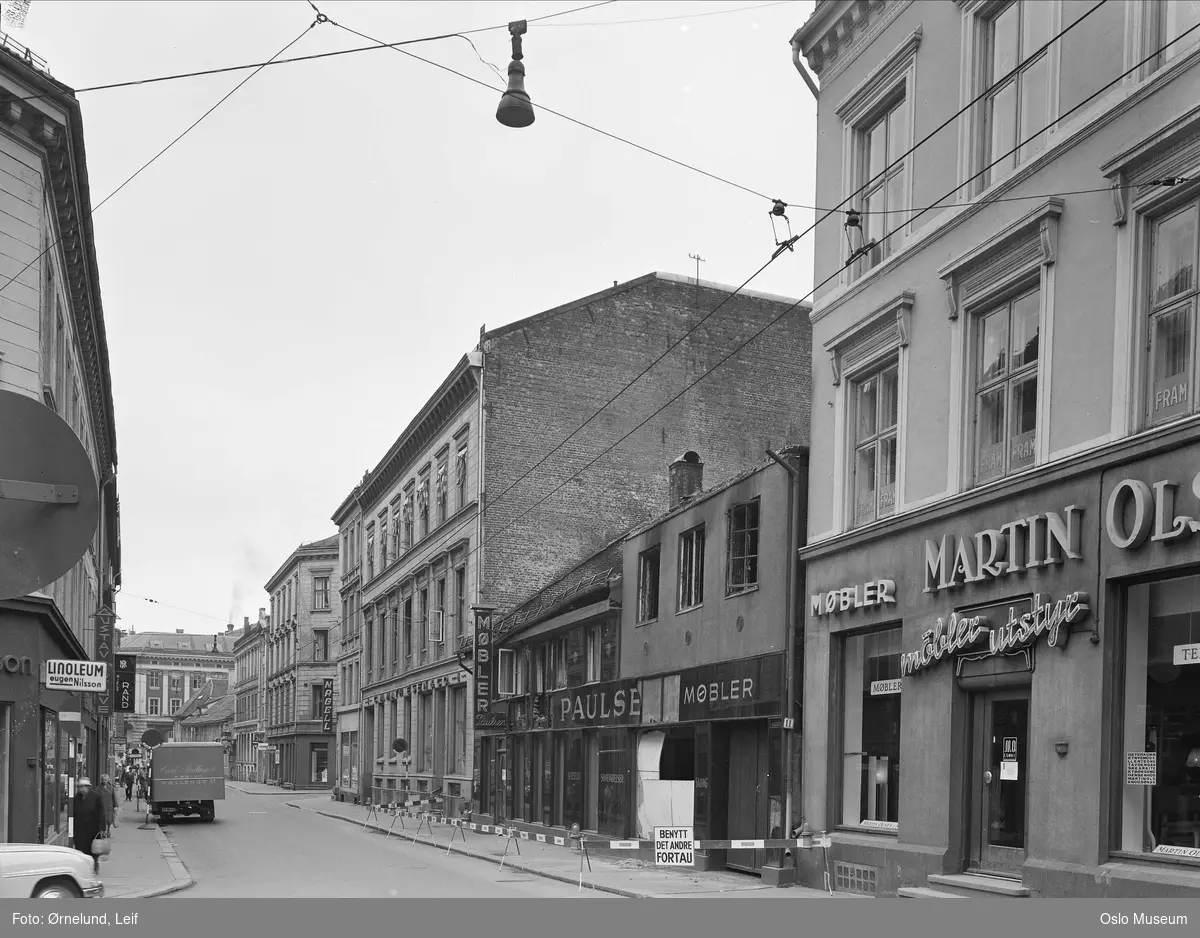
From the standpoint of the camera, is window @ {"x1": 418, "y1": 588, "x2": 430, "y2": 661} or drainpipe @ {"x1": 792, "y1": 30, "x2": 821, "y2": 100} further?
window @ {"x1": 418, "y1": 588, "x2": 430, "y2": 661}

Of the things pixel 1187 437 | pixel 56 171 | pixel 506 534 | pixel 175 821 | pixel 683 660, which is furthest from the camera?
pixel 175 821

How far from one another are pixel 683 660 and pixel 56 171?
1312 cm

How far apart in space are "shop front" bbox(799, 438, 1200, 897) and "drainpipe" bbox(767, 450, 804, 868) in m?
0.65

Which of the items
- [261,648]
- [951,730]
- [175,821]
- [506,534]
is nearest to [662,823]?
[951,730]

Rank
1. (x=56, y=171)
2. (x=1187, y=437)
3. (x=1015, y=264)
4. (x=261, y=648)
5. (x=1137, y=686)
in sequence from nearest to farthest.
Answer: (x=1187, y=437) < (x=1137, y=686) < (x=1015, y=264) < (x=56, y=171) < (x=261, y=648)

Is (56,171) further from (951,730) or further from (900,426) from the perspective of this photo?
(951,730)

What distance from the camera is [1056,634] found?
1289 centimetres

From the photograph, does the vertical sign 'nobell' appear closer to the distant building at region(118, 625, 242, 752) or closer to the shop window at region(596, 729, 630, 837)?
the shop window at region(596, 729, 630, 837)

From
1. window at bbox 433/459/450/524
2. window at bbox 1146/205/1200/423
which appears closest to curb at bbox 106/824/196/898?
window at bbox 1146/205/1200/423

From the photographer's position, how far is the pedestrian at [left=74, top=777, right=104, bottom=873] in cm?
1891

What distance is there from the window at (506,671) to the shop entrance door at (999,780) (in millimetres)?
21164

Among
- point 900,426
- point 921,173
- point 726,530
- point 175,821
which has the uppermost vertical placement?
point 921,173

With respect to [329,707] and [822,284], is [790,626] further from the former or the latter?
[329,707]

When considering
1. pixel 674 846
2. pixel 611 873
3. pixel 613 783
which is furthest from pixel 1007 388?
pixel 613 783
